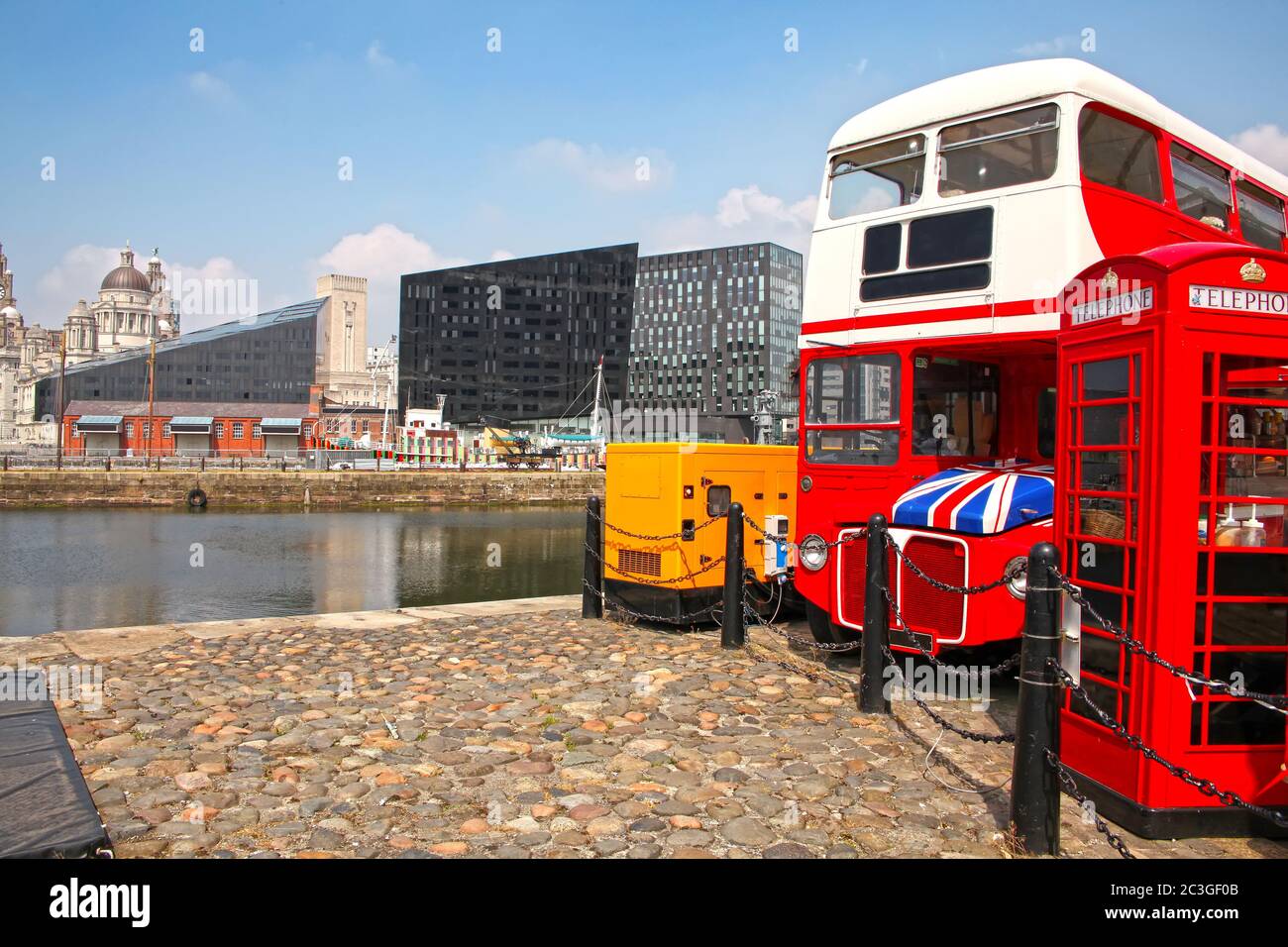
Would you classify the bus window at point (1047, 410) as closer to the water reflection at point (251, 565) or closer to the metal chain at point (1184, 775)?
the metal chain at point (1184, 775)

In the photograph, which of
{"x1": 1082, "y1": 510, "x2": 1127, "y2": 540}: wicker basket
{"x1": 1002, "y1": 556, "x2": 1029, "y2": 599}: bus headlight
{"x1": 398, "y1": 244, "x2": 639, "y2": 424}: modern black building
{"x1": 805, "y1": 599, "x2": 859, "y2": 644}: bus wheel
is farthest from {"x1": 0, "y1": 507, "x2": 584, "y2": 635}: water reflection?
{"x1": 398, "y1": 244, "x2": 639, "y2": 424}: modern black building

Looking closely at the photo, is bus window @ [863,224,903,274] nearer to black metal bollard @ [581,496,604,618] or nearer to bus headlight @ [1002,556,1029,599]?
bus headlight @ [1002,556,1029,599]

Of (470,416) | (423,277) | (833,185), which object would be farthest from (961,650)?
(423,277)

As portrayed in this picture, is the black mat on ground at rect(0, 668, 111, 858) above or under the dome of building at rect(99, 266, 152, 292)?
under

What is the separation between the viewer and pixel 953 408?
28.7ft

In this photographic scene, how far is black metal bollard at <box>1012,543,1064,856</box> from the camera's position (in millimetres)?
4398

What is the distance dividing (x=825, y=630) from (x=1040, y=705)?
4.73 m

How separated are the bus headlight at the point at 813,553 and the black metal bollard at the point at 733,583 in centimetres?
67

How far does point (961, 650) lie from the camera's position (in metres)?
7.78

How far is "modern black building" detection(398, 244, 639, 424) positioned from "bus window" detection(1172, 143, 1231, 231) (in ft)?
403

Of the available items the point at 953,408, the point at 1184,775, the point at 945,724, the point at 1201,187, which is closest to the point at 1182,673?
the point at 1184,775

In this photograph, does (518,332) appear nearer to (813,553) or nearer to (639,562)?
(639,562)

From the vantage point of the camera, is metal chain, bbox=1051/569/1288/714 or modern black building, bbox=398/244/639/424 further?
modern black building, bbox=398/244/639/424
